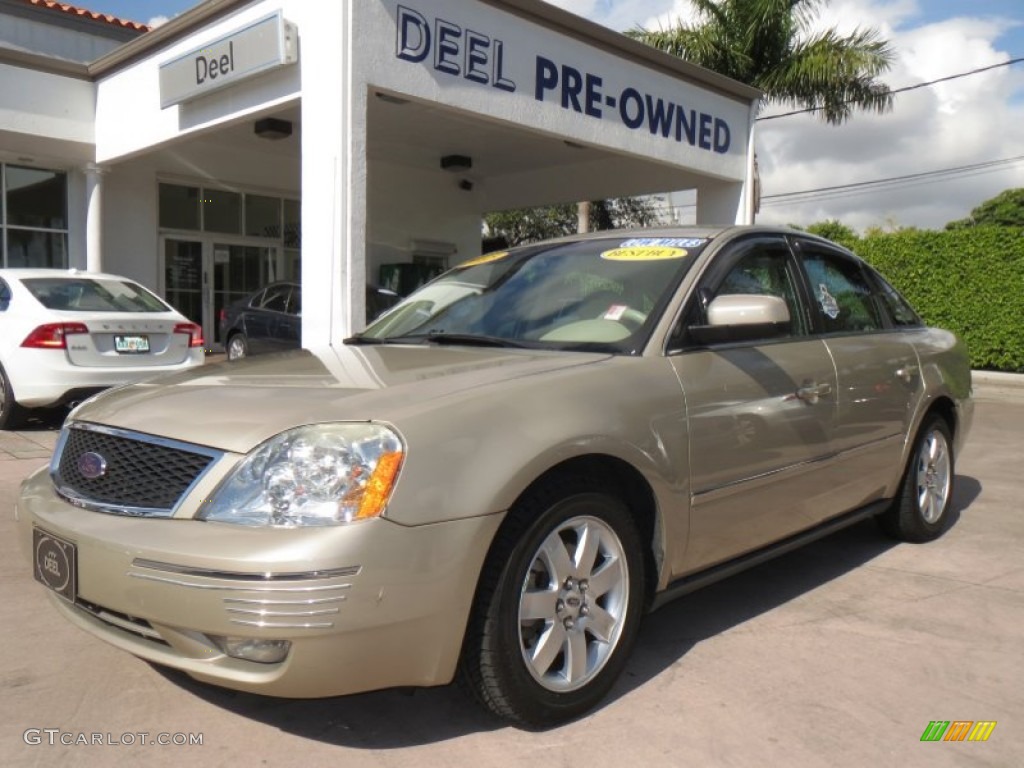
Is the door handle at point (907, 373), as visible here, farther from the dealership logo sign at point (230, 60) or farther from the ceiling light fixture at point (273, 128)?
the ceiling light fixture at point (273, 128)

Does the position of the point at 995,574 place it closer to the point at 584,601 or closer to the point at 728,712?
the point at 728,712

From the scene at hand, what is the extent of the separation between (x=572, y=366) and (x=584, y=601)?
752mm

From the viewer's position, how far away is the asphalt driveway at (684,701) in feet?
8.50

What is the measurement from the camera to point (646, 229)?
4074mm

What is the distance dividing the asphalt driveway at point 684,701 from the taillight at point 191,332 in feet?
13.8

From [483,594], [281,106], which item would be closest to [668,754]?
[483,594]

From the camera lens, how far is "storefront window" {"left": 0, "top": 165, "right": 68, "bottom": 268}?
41.9 ft

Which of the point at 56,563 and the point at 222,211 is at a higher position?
the point at 222,211

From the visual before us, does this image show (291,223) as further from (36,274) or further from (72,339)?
(72,339)

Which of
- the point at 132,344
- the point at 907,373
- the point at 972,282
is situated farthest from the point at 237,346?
the point at 972,282

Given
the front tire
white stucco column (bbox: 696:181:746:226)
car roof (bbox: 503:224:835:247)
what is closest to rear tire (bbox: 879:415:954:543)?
car roof (bbox: 503:224:835:247)

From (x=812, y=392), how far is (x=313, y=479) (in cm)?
225

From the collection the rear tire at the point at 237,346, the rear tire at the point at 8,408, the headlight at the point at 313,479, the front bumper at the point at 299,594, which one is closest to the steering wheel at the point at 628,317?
the front bumper at the point at 299,594

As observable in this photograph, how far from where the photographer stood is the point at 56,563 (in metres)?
2.63
